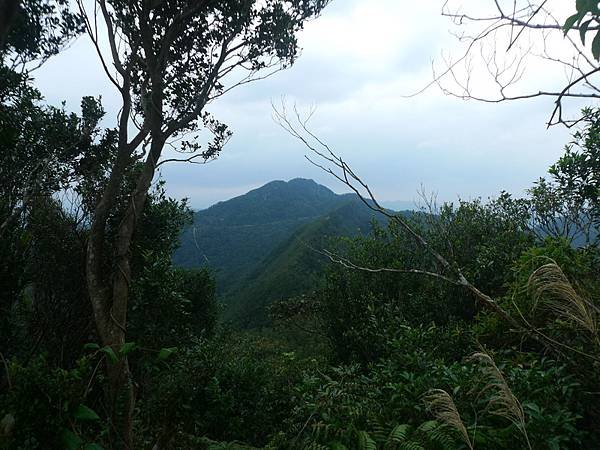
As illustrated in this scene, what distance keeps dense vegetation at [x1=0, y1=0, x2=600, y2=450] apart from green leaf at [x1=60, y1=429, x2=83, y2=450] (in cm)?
1

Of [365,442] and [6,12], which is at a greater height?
[6,12]

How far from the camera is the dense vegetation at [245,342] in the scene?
2.75m

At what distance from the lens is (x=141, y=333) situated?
5.89 meters

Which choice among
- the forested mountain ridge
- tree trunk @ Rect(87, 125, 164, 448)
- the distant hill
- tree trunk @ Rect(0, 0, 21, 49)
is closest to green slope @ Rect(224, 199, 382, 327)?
the distant hill

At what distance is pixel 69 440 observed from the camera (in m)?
1.88

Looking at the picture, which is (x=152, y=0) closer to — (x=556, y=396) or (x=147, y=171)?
(x=147, y=171)

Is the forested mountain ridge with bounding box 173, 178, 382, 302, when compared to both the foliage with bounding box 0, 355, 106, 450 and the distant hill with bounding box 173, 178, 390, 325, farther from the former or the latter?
the foliage with bounding box 0, 355, 106, 450

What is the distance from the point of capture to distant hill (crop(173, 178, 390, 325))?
107 ft

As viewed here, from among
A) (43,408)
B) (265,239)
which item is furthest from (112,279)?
(265,239)

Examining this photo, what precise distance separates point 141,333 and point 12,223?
→ 2.50 metres

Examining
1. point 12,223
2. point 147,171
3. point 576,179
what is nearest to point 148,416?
point 12,223

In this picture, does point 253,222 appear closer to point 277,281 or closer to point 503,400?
point 277,281

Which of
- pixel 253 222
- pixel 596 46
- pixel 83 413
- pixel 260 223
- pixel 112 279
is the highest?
pixel 253 222

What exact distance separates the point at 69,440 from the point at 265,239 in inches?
2855
